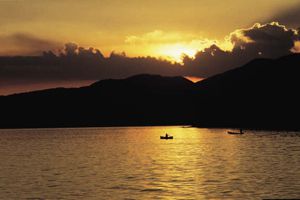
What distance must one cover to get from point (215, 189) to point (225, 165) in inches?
1321

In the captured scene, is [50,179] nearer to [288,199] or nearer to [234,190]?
[234,190]

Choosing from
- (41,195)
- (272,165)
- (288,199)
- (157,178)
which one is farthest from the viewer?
(272,165)

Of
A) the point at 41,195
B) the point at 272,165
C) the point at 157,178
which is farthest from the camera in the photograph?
the point at 272,165

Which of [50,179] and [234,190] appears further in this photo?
[50,179]

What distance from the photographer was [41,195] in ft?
192

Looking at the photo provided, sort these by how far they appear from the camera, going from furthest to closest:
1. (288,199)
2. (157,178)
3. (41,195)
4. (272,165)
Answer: (272,165) < (157,178) < (41,195) < (288,199)

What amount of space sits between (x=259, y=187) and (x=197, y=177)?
13660 mm

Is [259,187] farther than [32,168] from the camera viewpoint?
No

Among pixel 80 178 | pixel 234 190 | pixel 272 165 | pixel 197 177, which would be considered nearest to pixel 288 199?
pixel 234 190

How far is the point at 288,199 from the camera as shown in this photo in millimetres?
51188

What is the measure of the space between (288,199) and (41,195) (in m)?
28.8

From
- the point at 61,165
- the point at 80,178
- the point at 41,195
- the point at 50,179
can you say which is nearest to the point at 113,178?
the point at 80,178

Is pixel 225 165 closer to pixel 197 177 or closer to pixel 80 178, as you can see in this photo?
pixel 197 177

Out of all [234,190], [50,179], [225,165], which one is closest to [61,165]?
[50,179]
